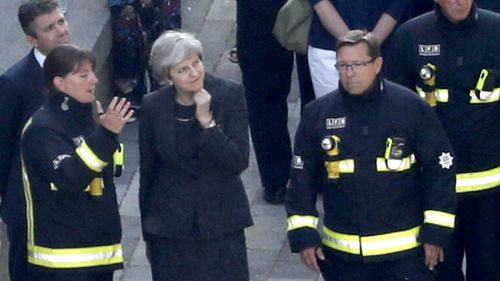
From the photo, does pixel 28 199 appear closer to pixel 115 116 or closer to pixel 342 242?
pixel 115 116

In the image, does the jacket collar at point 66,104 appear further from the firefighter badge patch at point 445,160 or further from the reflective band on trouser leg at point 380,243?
the firefighter badge patch at point 445,160

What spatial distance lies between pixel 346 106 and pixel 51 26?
1644 mm

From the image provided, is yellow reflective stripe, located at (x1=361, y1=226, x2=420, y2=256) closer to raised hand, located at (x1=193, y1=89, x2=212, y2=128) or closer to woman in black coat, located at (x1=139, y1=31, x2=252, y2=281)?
woman in black coat, located at (x1=139, y1=31, x2=252, y2=281)

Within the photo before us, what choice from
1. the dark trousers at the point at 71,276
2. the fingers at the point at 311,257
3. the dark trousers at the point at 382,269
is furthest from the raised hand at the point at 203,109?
the dark trousers at the point at 71,276

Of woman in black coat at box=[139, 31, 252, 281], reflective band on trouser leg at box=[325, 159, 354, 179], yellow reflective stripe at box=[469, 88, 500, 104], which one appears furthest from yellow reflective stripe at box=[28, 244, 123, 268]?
yellow reflective stripe at box=[469, 88, 500, 104]

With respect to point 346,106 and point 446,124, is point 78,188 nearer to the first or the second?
point 346,106

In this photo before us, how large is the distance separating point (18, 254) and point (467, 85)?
2420mm

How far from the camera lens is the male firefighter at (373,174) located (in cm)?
755

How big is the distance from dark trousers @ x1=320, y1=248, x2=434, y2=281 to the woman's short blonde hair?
1163mm

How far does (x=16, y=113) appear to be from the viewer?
8.16 m

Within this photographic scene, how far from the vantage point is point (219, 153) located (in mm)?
7590

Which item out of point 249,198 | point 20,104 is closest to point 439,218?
point 20,104

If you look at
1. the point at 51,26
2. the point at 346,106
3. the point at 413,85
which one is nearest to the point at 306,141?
the point at 346,106

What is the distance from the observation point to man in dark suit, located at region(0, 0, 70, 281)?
321 inches
